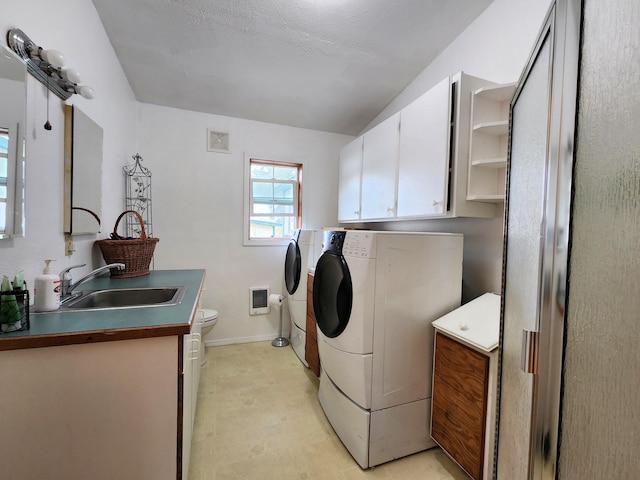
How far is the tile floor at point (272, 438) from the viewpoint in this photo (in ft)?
4.51

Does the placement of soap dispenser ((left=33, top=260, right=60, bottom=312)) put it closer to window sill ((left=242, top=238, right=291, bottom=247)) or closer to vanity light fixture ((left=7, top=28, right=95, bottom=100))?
vanity light fixture ((left=7, top=28, right=95, bottom=100))

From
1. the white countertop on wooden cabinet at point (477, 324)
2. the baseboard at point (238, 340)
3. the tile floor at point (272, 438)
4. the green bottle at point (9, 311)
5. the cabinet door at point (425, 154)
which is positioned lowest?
the tile floor at point (272, 438)

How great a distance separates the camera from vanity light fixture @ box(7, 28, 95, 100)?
94cm

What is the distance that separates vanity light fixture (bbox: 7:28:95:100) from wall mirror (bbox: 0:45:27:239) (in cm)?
5

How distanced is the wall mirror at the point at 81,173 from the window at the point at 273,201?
4.72 ft

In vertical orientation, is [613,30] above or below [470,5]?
below

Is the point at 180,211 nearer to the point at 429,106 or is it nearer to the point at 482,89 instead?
the point at 429,106

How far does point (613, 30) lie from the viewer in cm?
42

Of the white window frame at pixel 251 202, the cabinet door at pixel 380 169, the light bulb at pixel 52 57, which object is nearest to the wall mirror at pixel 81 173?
the light bulb at pixel 52 57

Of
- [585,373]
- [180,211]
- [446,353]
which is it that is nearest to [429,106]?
[446,353]

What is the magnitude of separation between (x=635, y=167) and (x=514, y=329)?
2.05 feet

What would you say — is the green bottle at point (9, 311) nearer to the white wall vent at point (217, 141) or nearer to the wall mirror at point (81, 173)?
the wall mirror at point (81, 173)

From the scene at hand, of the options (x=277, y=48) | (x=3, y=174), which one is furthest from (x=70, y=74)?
(x=277, y=48)

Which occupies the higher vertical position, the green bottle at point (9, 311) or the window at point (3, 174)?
the window at point (3, 174)
